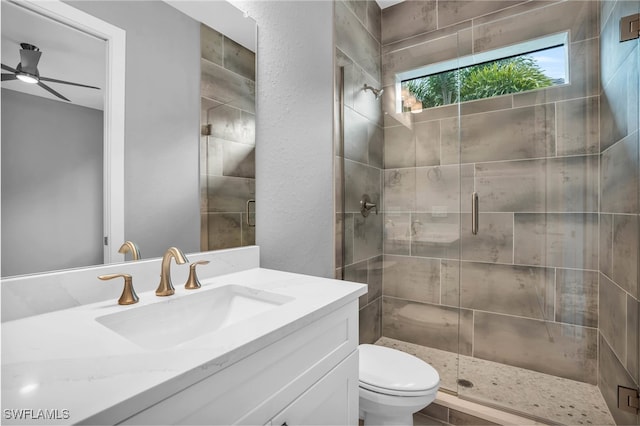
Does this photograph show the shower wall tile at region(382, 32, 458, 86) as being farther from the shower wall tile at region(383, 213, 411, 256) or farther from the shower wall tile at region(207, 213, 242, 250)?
the shower wall tile at region(207, 213, 242, 250)

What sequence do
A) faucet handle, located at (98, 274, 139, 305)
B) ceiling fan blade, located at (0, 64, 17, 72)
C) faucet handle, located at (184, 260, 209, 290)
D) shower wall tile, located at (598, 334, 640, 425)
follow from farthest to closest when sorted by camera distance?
shower wall tile, located at (598, 334, 640, 425), faucet handle, located at (184, 260, 209, 290), faucet handle, located at (98, 274, 139, 305), ceiling fan blade, located at (0, 64, 17, 72)

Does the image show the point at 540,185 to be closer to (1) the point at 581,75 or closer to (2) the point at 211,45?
(1) the point at 581,75

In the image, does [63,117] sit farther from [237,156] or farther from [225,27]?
[225,27]

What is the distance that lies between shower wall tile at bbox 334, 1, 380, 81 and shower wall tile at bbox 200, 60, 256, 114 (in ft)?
1.85

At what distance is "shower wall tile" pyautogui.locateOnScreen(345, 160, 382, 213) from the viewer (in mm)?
1754

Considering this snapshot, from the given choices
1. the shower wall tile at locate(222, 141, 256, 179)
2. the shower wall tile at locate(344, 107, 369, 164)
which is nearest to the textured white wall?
the shower wall tile at locate(222, 141, 256, 179)

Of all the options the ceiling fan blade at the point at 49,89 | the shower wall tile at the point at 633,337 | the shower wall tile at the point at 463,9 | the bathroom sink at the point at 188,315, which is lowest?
the shower wall tile at the point at 633,337

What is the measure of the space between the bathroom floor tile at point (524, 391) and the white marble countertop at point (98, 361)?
4.28 feet

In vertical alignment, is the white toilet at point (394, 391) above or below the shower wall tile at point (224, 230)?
below

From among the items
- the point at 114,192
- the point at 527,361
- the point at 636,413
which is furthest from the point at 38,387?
the point at 527,361

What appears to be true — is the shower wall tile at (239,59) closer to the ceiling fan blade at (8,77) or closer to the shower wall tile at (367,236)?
the ceiling fan blade at (8,77)

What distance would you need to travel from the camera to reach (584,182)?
1687mm

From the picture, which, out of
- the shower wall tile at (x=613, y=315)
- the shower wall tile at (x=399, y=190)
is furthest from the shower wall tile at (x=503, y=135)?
the shower wall tile at (x=613, y=315)

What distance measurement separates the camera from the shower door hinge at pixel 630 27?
1.19 m
